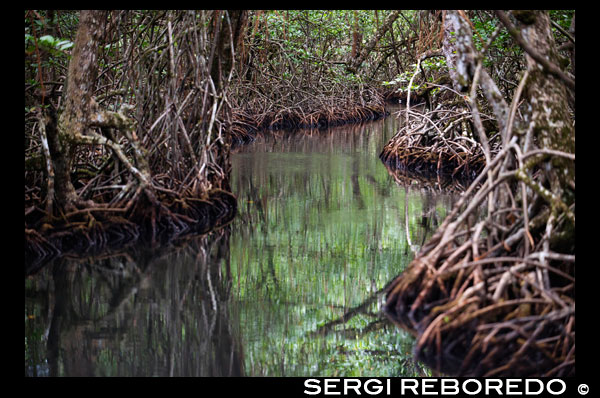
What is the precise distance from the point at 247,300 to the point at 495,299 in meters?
1.98

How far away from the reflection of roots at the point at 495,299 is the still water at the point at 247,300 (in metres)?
0.23

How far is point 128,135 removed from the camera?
714cm

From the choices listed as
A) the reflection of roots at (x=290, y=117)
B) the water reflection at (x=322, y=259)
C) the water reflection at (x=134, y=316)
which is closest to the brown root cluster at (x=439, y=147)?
the water reflection at (x=322, y=259)

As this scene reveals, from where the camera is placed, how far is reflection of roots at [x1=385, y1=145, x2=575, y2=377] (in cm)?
402

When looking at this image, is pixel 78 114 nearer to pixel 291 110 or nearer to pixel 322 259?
pixel 322 259

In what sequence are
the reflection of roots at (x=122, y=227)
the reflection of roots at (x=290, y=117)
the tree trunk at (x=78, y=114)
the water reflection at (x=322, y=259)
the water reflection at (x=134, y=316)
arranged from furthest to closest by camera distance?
the reflection of roots at (x=290, y=117) < the tree trunk at (x=78, y=114) < the reflection of roots at (x=122, y=227) < the water reflection at (x=322, y=259) < the water reflection at (x=134, y=316)

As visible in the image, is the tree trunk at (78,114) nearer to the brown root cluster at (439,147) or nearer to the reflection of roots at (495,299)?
the reflection of roots at (495,299)

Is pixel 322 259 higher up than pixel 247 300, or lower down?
higher up

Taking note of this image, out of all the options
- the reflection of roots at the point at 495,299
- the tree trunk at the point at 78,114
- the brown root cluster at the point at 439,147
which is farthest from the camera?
the brown root cluster at the point at 439,147

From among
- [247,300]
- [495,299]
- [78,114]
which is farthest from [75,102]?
[495,299]

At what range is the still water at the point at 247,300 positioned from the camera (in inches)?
176

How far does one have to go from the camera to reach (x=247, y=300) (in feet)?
18.3

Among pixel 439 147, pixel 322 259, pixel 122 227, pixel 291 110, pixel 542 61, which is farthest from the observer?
pixel 291 110

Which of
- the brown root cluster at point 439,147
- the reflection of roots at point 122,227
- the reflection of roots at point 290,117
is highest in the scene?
the reflection of roots at point 290,117
